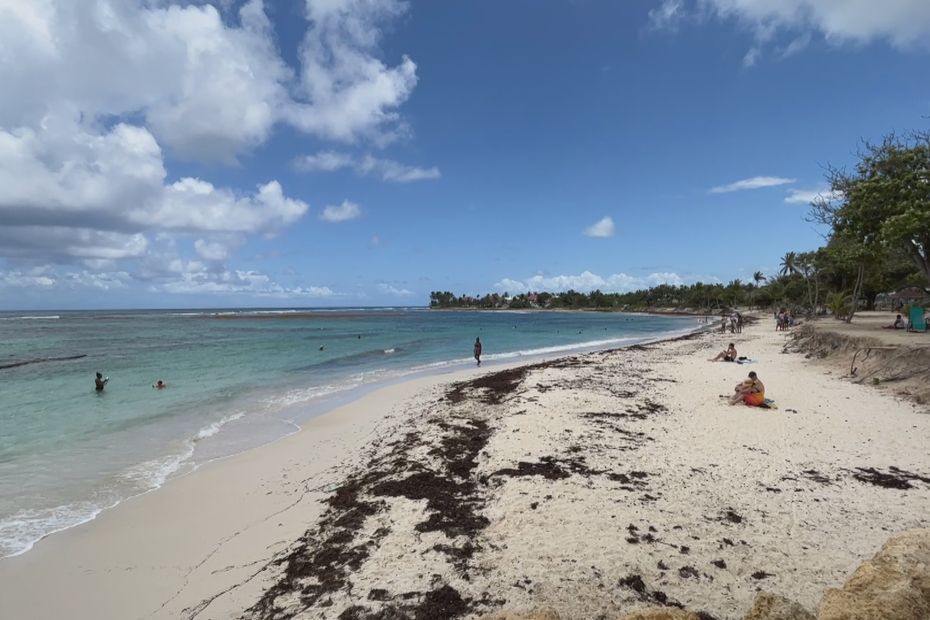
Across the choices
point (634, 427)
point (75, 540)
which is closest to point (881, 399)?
point (634, 427)

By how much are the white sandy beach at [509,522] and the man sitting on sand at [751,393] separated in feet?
2.01

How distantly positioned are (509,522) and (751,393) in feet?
30.0

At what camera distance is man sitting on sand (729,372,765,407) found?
38.7ft

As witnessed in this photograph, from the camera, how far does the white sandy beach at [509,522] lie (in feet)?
15.5

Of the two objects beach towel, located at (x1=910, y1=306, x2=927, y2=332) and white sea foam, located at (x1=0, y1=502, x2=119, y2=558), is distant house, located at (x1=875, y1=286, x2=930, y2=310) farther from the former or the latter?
white sea foam, located at (x1=0, y1=502, x2=119, y2=558)

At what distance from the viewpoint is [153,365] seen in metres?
26.2

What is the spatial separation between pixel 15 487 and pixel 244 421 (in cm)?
522

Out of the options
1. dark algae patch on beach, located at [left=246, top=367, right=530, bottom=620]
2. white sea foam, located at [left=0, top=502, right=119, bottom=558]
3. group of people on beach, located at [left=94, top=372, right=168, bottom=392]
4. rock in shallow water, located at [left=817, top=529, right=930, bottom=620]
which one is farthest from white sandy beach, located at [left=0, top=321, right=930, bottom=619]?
group of people on beach, located at [left=94, top=372, right=168, bottom=392]

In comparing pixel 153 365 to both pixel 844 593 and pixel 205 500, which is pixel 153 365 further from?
pixel 844 593

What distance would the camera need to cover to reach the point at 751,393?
39.1ft

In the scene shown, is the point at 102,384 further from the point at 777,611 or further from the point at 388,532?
the point at 777,611

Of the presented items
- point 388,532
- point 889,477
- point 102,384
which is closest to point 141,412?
point 102,384

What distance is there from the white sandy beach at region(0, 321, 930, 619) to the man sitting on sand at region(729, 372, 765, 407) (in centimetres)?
61

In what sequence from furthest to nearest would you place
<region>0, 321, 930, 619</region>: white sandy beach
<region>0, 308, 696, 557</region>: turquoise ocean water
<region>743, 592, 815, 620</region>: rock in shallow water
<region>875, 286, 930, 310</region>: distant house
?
<region>875, 286, 930, 310</region>: distant house
<region>0, 308, 696, 557</region>: turquoise ocean water
<region>0, 321, 930, 619</region>: white sandy beach
<region>743, 592, 815, 620</region>: rock in shallow water
